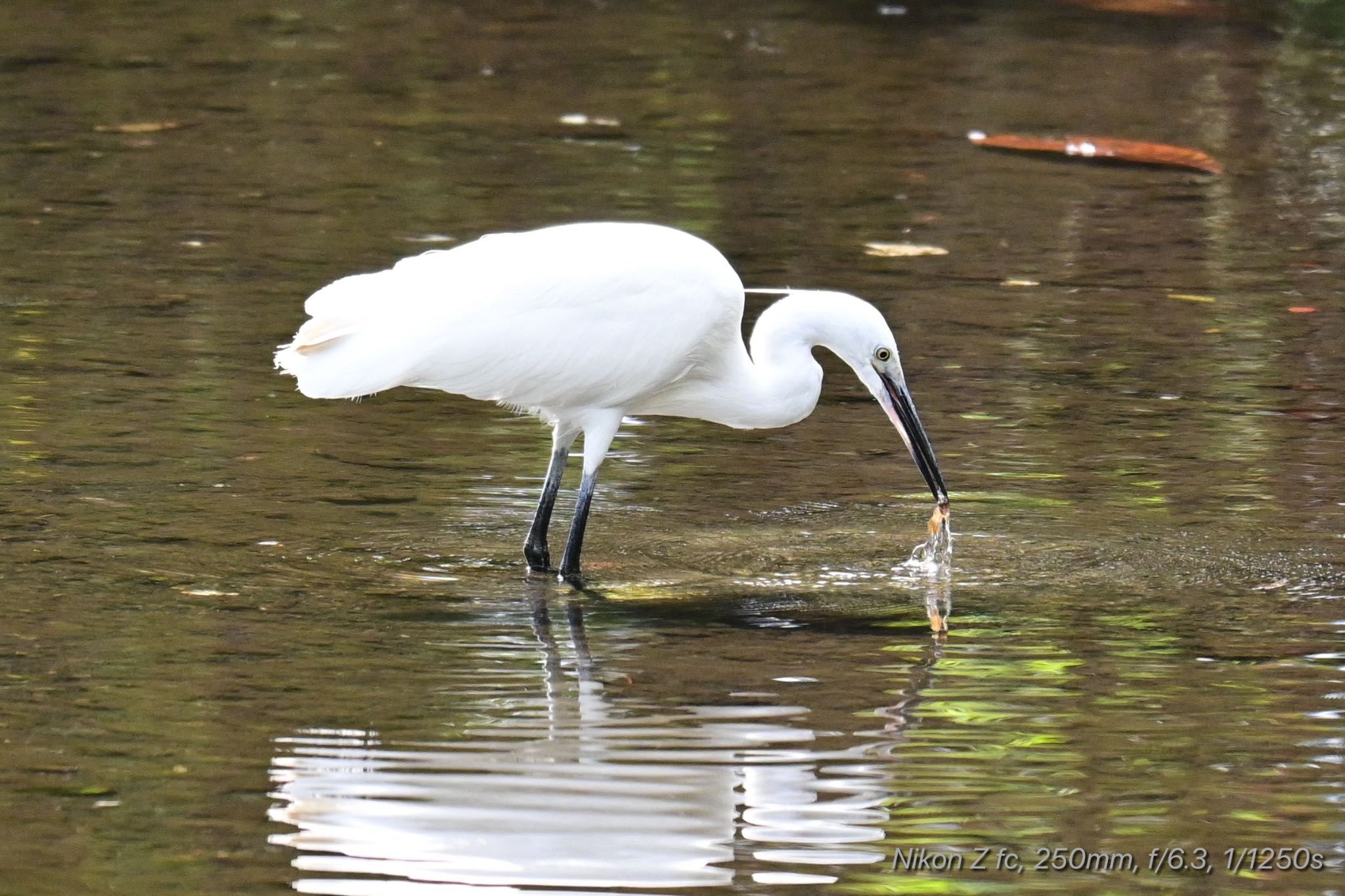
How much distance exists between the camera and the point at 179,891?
166 inches

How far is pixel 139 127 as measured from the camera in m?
12.3

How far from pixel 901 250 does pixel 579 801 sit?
607 centimetres

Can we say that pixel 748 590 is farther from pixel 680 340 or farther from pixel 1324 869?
pixel 1324 869

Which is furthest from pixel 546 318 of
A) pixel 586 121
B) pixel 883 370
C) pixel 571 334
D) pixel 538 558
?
pixel 586 121

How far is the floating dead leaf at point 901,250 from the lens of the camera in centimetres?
1033

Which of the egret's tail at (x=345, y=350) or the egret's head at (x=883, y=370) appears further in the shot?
the egret's head at (x=883, y=370)

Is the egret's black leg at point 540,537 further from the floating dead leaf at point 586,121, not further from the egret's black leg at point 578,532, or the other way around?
the floating dead leaf at point 586,121

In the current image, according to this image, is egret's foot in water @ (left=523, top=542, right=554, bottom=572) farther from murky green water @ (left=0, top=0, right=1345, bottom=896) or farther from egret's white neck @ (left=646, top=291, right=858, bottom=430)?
egret's white neck @ (left=646, top=291, right=858, bottom=430)

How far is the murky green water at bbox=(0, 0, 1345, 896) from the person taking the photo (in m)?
4.64

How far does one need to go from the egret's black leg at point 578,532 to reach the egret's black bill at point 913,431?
0.97 m

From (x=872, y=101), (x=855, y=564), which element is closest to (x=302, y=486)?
(x=855, y=564)

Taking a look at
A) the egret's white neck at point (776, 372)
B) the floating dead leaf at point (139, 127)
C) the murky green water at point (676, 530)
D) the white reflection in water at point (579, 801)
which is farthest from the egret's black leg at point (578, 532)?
the floating dead leaf at point (139, 127)

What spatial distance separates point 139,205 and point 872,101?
500cm

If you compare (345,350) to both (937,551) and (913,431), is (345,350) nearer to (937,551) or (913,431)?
(913,431)
